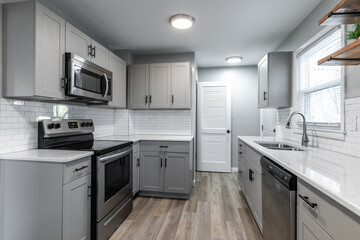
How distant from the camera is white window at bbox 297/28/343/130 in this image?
1822mm

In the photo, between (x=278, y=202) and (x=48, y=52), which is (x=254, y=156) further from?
(x=48, y=52)

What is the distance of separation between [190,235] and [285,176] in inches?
50.5

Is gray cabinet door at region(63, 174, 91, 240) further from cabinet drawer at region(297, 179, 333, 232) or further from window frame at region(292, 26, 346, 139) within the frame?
window frame at region(292, 26, 346, 139)

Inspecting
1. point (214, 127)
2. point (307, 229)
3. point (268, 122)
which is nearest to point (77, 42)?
point (307, 229)

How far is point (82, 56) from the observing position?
2.13 m

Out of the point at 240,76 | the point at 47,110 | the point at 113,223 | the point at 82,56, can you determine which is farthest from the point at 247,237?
the point at 240,76

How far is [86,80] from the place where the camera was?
80.6 inches

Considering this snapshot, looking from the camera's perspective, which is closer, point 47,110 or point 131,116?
point 47,110

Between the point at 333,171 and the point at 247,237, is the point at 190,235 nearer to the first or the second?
the point at 247,237

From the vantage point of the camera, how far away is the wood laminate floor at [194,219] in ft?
6.62

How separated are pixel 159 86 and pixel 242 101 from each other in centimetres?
216

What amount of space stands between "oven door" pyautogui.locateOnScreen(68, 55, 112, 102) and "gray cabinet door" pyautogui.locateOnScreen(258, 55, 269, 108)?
7.21 feet

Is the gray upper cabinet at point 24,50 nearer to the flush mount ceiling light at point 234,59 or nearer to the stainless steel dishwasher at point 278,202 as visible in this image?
the stainless steel dishwasher at point 278,202

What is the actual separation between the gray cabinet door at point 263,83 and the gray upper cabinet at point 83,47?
7.52 ft
